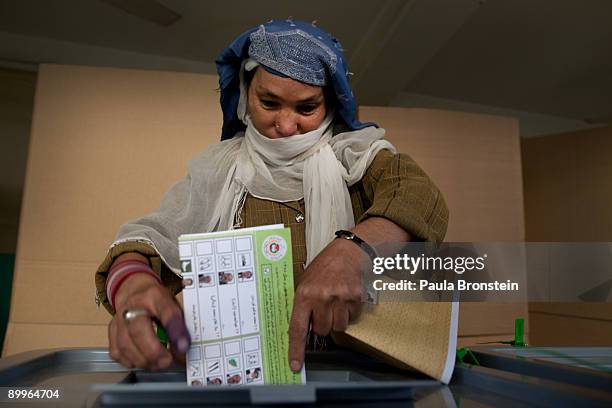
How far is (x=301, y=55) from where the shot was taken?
787 millimetres

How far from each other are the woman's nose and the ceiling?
1.16m

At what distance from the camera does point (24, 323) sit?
1316mm

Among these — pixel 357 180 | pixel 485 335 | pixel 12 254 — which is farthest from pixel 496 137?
pixel 12 254

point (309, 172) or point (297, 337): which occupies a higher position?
point (309, 172)

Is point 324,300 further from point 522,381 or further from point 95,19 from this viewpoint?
point 95,19

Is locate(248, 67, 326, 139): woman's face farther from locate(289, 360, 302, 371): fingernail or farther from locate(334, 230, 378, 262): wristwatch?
locate(289, 360, 302, 371): fingernail

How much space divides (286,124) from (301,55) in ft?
0.36

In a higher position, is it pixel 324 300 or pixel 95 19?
pixel 95 19

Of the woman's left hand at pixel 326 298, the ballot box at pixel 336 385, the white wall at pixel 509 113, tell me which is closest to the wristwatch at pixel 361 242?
the woman's left hand at pixel 326 298

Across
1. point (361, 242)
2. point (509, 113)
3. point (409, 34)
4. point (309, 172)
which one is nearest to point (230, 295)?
point (361, 242)

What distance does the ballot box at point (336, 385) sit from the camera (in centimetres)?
36

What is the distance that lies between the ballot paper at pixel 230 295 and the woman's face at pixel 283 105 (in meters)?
0.40

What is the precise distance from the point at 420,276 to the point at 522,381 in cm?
15

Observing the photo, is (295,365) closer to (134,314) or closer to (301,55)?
(134,314)
